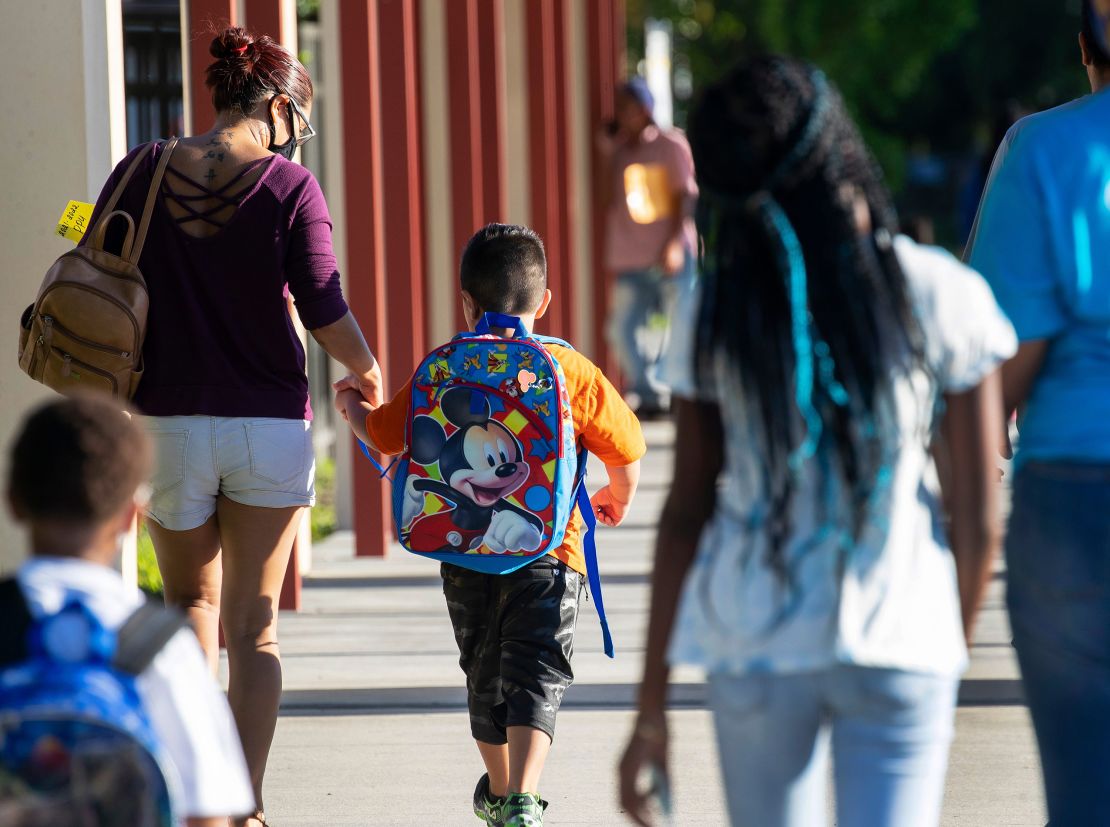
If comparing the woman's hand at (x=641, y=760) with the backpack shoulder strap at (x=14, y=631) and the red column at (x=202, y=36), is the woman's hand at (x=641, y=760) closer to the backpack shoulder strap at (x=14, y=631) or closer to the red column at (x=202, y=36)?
the backpack shoulder strap at (x=14, y=631)

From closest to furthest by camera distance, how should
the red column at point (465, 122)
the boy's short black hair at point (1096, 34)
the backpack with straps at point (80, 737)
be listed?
1. the backpack with straps at point (80, 737)
2. the boy's short black hair at point (1096, 34)
3. the red column at point (465, 122)

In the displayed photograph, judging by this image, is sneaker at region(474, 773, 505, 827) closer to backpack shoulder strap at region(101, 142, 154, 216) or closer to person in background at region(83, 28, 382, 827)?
person in background at region(83, 28, 382, 827)

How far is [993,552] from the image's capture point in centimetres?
264

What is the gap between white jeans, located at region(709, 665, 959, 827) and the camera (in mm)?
2475

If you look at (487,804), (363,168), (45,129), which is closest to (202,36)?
(45,129)

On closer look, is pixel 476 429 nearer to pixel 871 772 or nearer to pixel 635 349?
pixel 871 772

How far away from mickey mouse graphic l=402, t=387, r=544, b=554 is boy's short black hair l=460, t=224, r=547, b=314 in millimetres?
282

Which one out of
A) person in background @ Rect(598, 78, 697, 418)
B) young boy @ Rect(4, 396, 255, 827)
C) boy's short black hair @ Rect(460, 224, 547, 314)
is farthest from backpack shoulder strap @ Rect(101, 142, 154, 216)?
person in background @ Rect(598, 78, 697, 418)

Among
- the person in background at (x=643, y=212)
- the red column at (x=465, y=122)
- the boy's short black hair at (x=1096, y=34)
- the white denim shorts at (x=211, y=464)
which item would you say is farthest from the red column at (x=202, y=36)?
the person in background at (x=643, y=212)

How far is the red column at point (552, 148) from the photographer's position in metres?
12.8

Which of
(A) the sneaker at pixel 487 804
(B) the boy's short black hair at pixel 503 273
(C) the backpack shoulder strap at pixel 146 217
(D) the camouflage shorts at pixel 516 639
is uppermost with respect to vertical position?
(C) the backpack shoulder strap at pixel 146 217

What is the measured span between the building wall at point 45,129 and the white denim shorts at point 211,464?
1579 mm

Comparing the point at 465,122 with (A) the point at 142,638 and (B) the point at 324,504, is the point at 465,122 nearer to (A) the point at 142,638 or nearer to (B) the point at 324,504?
(B) the point at 324,504

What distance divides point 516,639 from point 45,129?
97.5 inches
